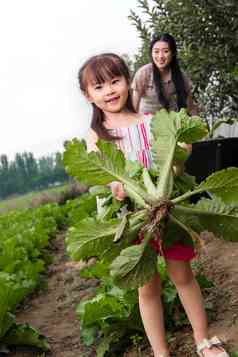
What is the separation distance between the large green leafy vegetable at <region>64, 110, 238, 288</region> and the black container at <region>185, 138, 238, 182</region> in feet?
9.12

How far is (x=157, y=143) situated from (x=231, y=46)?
3974mm

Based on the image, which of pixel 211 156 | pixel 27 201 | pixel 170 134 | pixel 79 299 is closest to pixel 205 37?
pixel 211 156

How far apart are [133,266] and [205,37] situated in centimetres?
454

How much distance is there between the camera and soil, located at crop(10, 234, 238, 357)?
302cm

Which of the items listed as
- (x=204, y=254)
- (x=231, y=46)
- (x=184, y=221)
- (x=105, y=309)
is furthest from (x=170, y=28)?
(x=184, y=221)

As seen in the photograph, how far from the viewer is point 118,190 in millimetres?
2389

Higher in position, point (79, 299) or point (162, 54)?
point (162, 54)

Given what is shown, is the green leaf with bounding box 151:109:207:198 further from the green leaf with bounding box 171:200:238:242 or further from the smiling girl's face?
the smiling girl's face

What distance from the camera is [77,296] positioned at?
17.4ft

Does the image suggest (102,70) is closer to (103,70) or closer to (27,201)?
(103,70)

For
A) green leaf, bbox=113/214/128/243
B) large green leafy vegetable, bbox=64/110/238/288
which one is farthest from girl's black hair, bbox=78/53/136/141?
green leaf, bbox=113/214/128/243

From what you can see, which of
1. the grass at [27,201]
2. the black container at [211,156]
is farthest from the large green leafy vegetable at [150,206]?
the grass at [27,201]

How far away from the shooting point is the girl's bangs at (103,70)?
2.61m

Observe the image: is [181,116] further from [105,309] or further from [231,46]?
[231,46]
